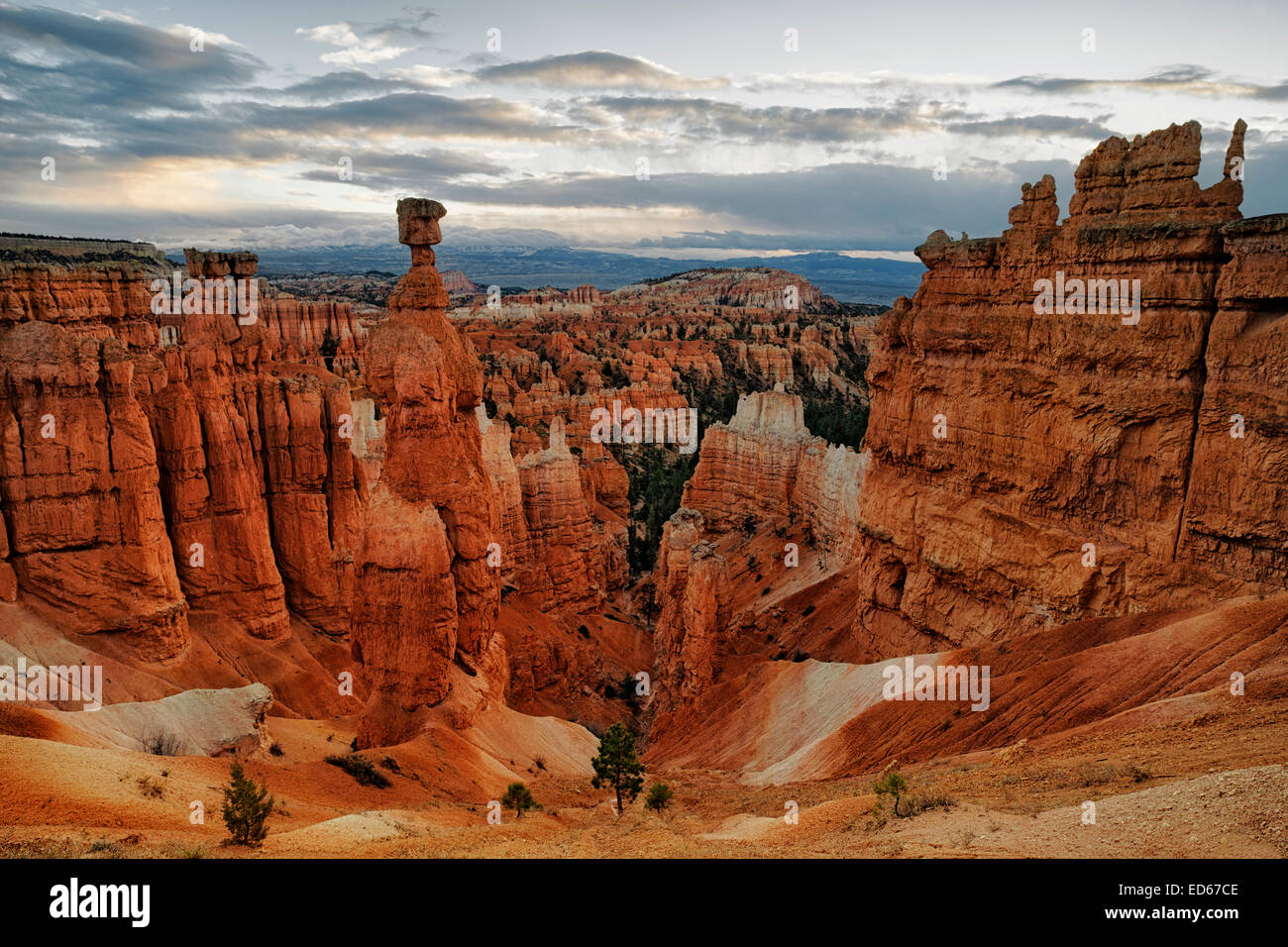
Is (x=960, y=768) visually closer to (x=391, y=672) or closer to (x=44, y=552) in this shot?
(x=391, y=672)

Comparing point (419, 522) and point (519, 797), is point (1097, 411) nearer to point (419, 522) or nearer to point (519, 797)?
point (519, 797)

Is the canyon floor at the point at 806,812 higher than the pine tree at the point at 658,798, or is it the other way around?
the canyon floor at the point at 806,812

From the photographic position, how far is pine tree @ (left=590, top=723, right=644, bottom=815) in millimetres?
19406

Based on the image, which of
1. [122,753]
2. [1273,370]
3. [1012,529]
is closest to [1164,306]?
[1273,370]

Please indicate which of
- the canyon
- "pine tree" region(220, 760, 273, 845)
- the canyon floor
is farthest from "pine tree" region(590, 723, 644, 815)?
"pine tree" region(220, 760, 273, 845)

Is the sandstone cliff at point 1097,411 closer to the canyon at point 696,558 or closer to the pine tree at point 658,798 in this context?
the canyon at point 696,558

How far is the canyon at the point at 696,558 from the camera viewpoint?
16.6 m

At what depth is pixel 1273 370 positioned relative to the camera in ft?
54.7

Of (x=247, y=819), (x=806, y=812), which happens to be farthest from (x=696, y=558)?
(x=247, y=819)

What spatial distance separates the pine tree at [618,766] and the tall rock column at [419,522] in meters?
6.80

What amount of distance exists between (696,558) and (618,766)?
49.0ft

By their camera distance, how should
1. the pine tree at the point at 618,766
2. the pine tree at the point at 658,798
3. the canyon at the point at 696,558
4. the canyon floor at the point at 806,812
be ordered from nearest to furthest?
1. the canyon floor at the point at 806,812
2. the canyon at the point at 696,558
3. the pine tree at the point at 658,798
4. the pine tree at the point at 618,766

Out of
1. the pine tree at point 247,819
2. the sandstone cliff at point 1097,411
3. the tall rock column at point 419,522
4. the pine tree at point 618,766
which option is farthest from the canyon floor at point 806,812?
the sandstone cliff at point 1097,411

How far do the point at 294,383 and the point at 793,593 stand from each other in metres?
25.6
